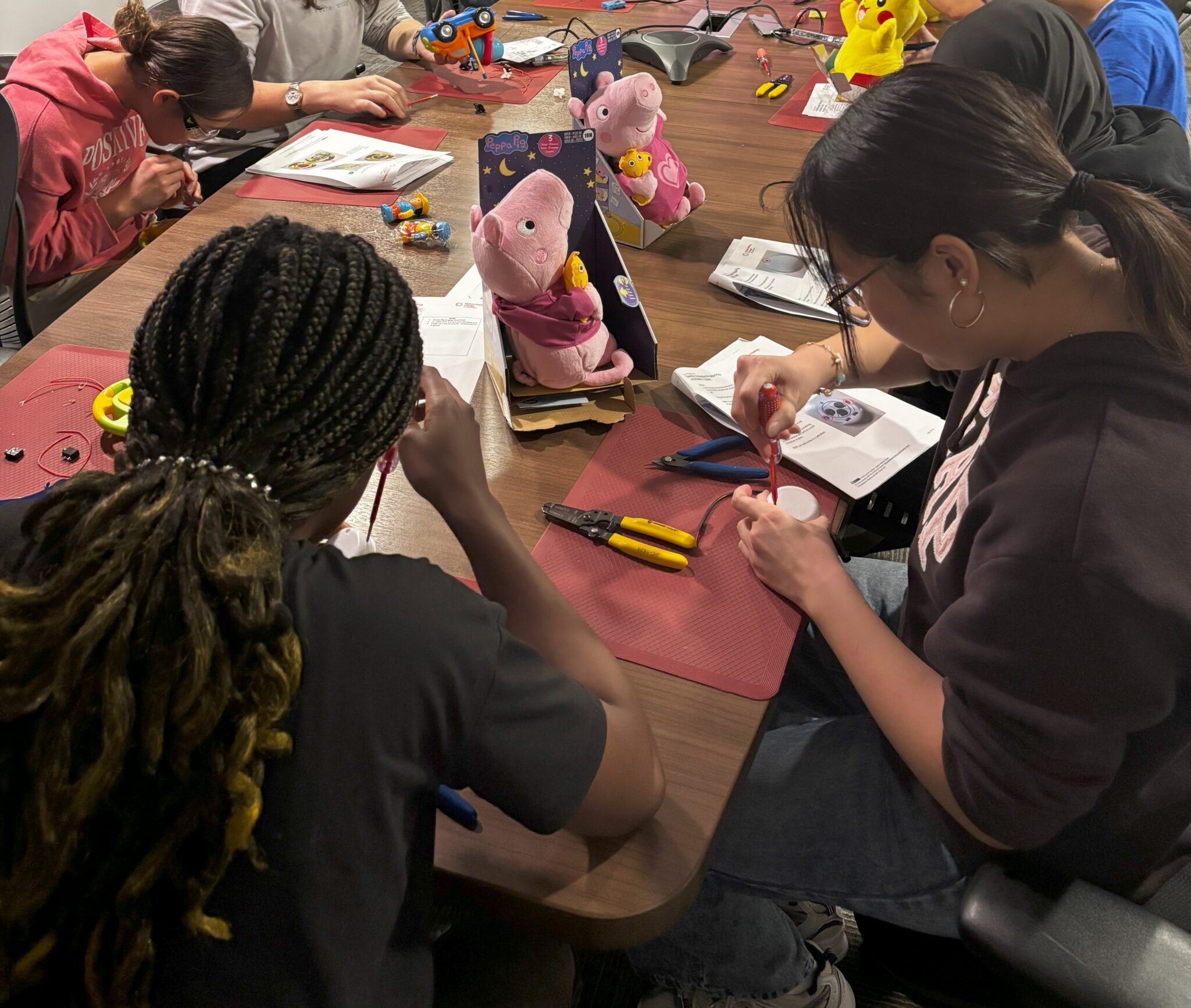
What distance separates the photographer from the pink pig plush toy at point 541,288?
1.05m

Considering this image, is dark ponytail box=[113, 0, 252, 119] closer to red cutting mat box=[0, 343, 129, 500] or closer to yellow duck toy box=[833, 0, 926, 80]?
red cutting mat box=[0, 343, 129, 500]

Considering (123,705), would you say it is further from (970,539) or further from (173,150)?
(173,150)

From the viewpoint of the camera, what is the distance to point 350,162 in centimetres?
165

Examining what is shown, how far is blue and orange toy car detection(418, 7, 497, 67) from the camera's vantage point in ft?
6.31

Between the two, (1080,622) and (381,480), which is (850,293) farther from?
(381,480)

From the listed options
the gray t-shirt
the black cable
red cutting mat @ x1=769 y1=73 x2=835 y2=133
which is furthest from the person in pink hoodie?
red cutting mat @ x1=769 y1=73 x2=835 y2=133

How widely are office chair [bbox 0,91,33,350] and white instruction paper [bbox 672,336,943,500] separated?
1011 millimetres

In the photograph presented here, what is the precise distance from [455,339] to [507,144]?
0.91 feet

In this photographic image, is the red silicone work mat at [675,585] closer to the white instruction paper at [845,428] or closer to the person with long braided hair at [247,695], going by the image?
the white instruction paper at [845,428]

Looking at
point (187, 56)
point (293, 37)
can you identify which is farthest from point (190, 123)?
→ point (293, 37)

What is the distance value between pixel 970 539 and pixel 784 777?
1.12 ft

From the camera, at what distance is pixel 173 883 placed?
0.53m

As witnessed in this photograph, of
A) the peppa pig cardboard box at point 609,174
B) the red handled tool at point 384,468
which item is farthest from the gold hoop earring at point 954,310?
the peppa pig cardboard box at point 609,174

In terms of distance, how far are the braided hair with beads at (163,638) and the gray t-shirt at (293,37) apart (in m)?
1.63
